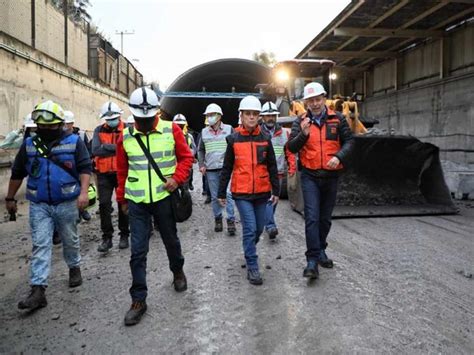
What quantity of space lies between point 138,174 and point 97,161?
84.6 inches

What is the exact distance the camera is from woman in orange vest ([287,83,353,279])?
4156mm

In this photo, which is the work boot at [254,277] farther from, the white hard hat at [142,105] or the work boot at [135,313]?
the white hard hat at [142,105]

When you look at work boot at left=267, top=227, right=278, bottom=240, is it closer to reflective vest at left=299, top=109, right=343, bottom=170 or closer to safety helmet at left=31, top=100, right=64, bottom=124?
reflective vest at left=299, top=109, right=343, bottom=170

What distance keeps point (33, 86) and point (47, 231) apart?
753cm

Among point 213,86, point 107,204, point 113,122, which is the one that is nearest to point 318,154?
point 113,122

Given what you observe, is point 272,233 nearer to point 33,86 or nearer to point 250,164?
point 250,164

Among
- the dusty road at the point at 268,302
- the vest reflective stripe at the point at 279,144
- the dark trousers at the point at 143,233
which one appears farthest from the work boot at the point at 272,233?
the dark trousers at the point at 143,233

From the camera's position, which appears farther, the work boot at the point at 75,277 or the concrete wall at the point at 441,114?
the concrete wall at the point at 441,114

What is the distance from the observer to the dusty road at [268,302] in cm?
286

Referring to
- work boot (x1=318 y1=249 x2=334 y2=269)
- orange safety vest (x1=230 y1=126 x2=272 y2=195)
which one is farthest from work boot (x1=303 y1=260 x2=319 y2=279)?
orange safety vest (x1=230 y1=126 x2=272 y2=195)

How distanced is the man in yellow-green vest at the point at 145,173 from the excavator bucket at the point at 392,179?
3926mm

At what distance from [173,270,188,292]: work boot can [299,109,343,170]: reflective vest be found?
5.30ft

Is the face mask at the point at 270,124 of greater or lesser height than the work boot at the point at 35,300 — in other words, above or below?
above

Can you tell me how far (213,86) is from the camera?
16781mm
